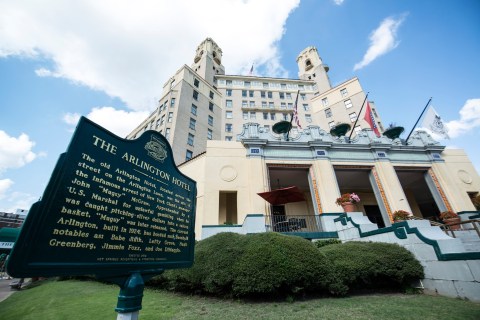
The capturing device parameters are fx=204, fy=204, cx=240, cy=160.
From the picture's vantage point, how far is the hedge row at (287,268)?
578cm

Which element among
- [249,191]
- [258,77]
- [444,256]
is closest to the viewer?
[444,256]

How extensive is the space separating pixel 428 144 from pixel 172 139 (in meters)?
27.1

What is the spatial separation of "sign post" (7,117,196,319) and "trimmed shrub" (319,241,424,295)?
17.9 ft

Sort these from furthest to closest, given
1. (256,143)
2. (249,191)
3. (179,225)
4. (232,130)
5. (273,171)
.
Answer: (232,130)
(273,171)
(256,143)
(249,191)
(179,225)

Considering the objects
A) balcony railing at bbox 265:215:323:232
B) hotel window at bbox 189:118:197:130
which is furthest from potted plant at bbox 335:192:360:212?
hotel window at bbox 189:118:197:130

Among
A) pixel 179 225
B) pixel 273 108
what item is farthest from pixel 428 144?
pixel 273 108

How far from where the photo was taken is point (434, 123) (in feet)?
48.0

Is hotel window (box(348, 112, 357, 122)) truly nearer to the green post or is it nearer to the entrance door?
the entrance door

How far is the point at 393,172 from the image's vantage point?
48.8 ft

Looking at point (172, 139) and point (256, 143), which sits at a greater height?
point (172, 139)

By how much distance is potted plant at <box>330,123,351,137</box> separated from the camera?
16.0 meters

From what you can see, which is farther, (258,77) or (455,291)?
(258,77)

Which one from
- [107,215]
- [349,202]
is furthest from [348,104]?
[107,215]

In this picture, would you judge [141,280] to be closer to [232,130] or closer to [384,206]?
[384,206]
